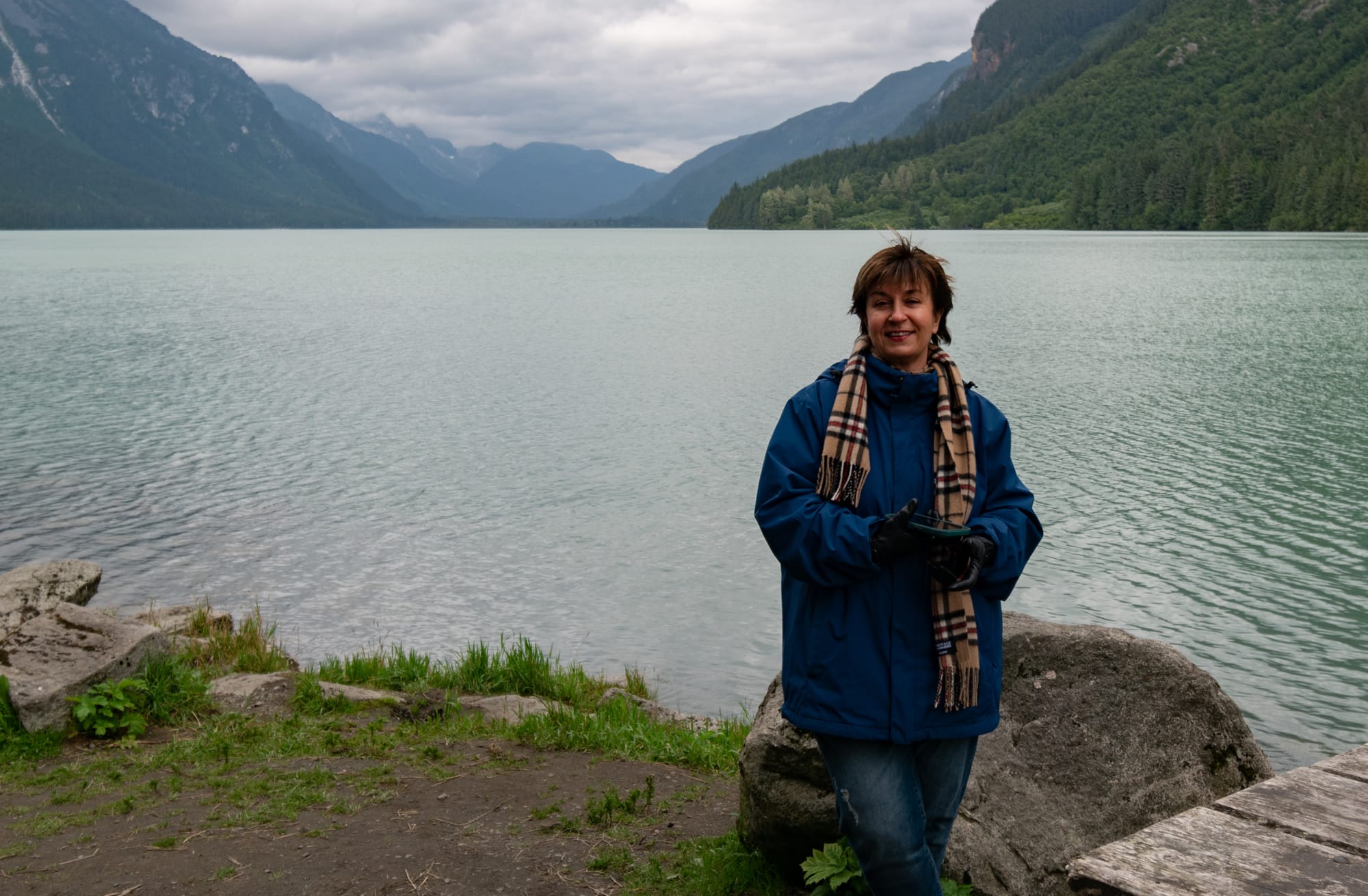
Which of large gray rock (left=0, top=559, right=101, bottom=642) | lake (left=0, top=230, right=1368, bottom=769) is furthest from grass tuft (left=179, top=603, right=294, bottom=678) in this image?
lake (left=0, top=230, right=1368, bottom=769)

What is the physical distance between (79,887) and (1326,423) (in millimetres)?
25716

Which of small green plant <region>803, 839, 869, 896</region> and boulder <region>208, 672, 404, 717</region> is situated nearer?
small green plant <region>803, 839, 869, 896</region>

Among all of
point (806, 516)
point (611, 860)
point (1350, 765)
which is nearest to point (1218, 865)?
point (1350, 765)

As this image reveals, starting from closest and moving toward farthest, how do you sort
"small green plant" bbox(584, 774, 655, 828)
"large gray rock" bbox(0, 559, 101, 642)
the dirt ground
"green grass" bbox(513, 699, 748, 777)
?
the dirt ground, "small green plant" bbox(584, 774, 655, 828), "green grass" bbox(513, 699, 748, 777), "large gray rock" bbox(0, 559, 101, 642)

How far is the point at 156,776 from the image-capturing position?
6895mm

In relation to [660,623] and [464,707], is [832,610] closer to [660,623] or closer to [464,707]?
[464,707]

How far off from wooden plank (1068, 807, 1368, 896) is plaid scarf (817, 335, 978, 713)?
104cm

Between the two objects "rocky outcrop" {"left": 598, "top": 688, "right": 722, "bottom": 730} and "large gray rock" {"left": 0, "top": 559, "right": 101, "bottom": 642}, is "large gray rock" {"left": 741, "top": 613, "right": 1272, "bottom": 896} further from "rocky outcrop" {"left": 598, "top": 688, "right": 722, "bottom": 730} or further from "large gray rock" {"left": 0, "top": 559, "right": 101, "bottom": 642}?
"large gray rock" {"left": 0, "top": 559, "right": 101, "bottom": 642}

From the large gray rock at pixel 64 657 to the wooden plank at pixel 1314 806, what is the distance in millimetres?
7398

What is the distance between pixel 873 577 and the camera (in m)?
3.54

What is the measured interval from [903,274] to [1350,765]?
1.98 metres

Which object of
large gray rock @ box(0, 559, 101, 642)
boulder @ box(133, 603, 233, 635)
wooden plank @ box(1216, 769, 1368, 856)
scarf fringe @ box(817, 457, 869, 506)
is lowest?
boulder @ box(133, 603, 233, 635)

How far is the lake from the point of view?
13641mm

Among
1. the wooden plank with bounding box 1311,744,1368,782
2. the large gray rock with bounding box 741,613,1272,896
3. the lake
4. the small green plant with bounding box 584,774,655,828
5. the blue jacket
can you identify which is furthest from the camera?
the lake
